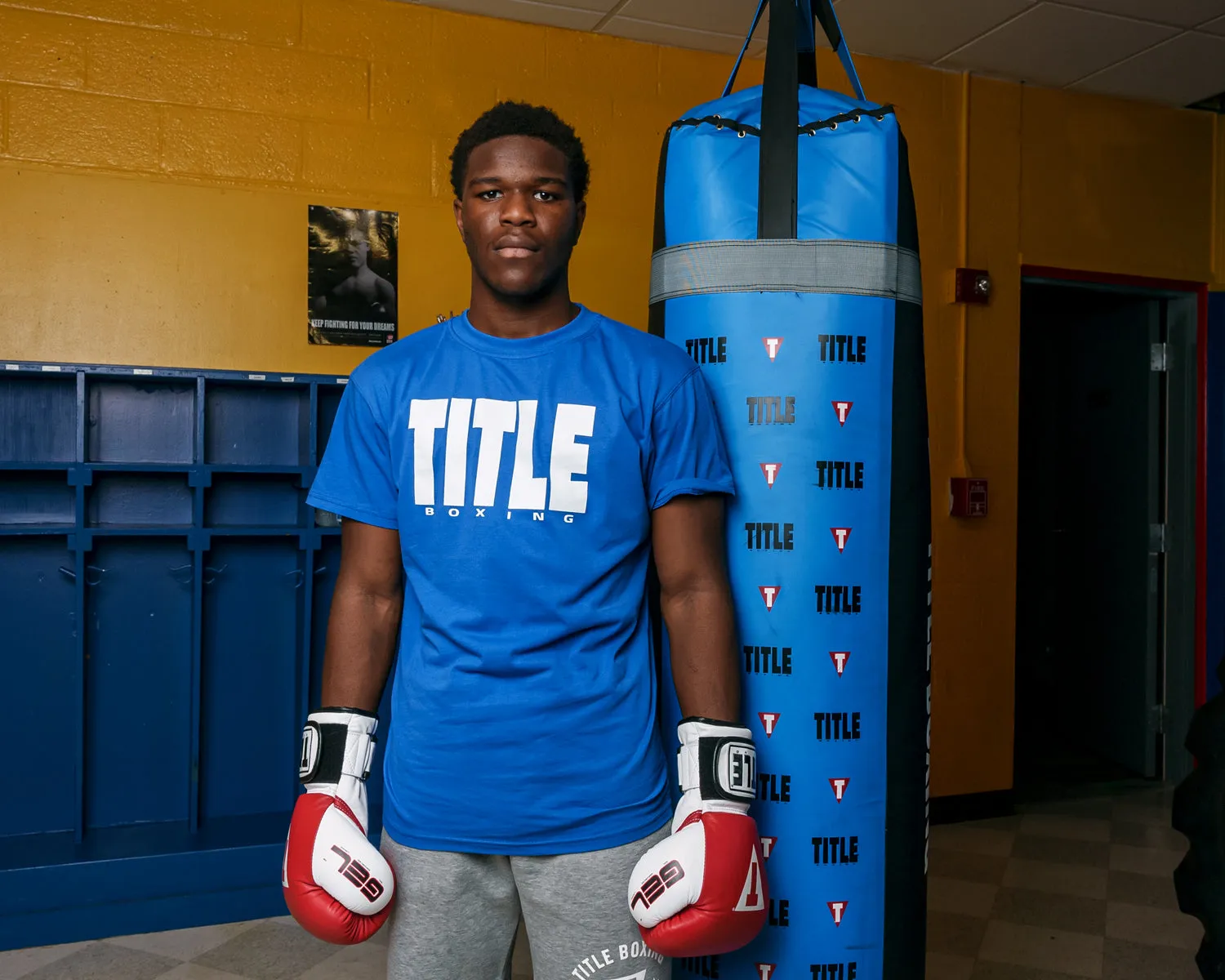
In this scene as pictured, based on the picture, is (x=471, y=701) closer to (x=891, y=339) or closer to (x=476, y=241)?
(x=476, y=241)

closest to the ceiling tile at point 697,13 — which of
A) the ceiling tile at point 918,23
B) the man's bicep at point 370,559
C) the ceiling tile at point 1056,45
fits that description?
the ceiling tile at point 918,23

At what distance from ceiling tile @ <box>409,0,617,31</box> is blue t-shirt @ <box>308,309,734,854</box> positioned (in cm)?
234

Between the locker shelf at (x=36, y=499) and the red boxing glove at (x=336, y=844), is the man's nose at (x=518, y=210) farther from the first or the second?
the locker shelf at (x=36, y=499)

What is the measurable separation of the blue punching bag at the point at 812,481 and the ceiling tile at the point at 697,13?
79.8 inches

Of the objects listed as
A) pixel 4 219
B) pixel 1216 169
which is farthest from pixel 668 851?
pixel 1216 169

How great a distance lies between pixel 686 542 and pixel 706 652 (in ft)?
0.46

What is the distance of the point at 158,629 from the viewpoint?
301 cm

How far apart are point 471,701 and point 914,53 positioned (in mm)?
3329

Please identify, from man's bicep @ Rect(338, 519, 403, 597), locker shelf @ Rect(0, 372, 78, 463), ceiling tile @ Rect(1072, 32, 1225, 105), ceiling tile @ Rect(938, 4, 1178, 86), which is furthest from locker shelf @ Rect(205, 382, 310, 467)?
ceiling tile @ Rect(1072, 32, 1225, 105)

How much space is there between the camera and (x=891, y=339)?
1.33 metres

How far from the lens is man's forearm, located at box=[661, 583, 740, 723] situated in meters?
1.22

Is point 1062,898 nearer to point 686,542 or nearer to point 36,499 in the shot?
point 686,542

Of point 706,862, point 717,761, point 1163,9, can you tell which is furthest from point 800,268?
point 1163,9

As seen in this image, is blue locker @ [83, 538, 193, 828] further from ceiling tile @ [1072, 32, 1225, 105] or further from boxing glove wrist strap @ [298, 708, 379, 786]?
ceiling tile @ [1072, 32, 1225, 105]
